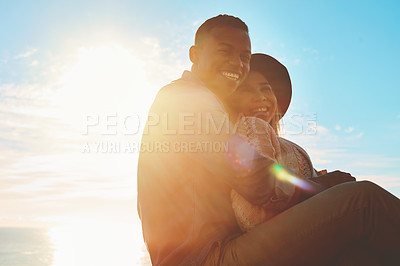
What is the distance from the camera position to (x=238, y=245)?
2109 millimetres

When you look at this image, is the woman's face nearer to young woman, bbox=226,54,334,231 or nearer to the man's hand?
young woman, bbox=226,54,334,231

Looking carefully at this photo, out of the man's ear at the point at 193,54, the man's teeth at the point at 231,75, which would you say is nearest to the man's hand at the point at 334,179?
the man's teeth at the point at 231,75

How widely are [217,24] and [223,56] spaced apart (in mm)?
331

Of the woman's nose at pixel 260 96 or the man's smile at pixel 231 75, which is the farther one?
the woman's nose at pixel 260 96

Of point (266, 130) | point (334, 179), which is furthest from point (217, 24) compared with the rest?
point (334, 179)

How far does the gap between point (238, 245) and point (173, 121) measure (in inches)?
36.9

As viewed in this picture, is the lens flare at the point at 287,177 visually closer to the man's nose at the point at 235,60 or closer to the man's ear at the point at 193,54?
the man's nose at the point at 235,60

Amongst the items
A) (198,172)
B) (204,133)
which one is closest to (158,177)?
(198,172)

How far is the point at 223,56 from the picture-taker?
3.29 m

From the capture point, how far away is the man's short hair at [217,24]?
3.33 metres

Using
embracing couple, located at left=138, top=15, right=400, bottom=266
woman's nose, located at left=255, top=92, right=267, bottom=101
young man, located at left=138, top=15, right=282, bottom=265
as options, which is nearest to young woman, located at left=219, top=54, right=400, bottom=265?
embracing couple, located at left=138, top=15, right=400, bottom=266

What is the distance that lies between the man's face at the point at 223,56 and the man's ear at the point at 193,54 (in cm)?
14

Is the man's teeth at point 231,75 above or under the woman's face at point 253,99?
above

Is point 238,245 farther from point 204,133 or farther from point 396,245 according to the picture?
point 396,245
